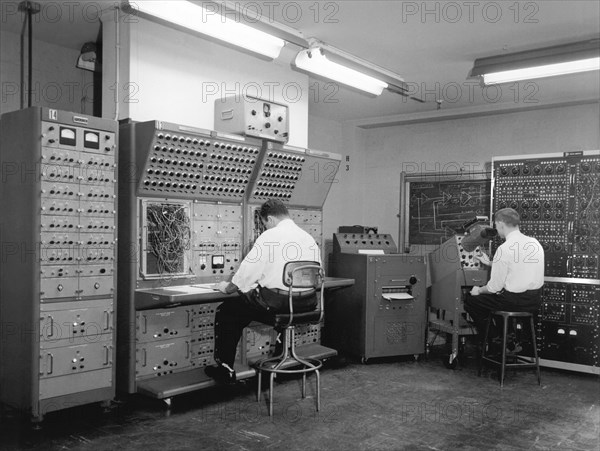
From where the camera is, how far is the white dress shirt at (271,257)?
3.88 m

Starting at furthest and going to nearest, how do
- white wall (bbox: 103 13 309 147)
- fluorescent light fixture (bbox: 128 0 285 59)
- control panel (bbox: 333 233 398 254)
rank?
1. control panel (bbox: 333 233 398 254)
2. white wall (bbox: 103 13 309 147)
3. fluorescent light fixture (bbox: 128 0 285 59)

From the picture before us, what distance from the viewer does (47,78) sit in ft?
16.0

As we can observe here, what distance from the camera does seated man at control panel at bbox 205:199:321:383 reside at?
3.88 metres

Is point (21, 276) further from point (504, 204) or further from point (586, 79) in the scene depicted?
point (586, 79)

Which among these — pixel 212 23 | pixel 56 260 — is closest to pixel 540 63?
pixel 212 23

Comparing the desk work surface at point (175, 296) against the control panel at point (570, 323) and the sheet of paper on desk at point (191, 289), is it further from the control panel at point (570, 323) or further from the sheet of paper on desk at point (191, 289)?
the control panel at point (570, 323)

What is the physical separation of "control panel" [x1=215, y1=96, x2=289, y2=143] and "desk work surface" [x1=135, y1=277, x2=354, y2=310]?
1317 millimetres

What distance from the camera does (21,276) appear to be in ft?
11.9

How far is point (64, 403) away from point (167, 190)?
1599mm

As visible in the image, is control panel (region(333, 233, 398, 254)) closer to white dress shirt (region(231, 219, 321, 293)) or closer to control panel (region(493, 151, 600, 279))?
control panel (region(493, 151, 600, 279))

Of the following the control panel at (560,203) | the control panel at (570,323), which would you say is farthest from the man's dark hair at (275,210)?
the control panel at (570,323)

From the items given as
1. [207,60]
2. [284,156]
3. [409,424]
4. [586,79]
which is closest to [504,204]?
[586,79]

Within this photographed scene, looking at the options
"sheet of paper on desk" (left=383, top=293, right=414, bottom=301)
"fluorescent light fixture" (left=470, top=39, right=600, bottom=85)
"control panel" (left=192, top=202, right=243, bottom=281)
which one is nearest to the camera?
"control panel" (left=192, top=202, right=243, bottom=281)

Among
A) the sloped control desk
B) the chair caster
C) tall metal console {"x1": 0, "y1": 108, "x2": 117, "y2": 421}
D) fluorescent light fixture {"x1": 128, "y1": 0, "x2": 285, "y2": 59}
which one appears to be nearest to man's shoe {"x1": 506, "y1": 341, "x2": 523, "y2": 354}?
the chair caster
